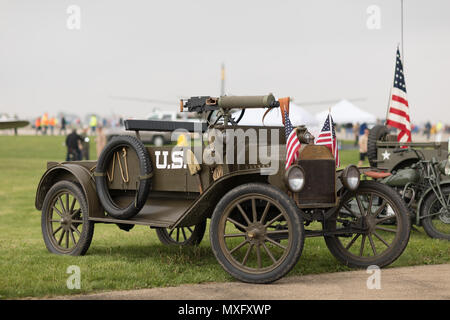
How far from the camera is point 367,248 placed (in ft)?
27.9

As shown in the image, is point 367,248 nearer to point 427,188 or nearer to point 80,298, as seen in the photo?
point 427,188

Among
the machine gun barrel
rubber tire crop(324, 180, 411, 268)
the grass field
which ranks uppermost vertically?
the machine gun barrel

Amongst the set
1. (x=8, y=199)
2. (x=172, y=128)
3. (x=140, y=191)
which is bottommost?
(x=8, y=199)

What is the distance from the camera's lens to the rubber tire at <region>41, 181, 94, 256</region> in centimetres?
775

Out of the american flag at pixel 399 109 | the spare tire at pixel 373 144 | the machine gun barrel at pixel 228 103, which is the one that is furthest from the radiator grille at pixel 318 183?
the american flag at pixel 399 109

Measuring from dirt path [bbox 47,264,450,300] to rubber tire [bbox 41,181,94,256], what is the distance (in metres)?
1.79

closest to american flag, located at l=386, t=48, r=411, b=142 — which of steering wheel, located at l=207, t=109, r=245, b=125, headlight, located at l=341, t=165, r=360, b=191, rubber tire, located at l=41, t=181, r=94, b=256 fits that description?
headlight, located at l=341, t=165, r=360, b=191

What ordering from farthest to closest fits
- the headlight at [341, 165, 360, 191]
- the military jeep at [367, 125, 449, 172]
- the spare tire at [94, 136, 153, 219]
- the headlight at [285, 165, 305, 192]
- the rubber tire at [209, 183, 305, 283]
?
the military jeep at [367, 125, 449, 172] → the spare tire at [94, 136, 153, 219] → the headlight at [341, 165, 360, 191] → the headlight at [285, 165, 305, 192] → the rubber tire at [209, 183, 305, 283]

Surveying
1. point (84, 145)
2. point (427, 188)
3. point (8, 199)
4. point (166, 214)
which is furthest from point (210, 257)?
point (84, 145)

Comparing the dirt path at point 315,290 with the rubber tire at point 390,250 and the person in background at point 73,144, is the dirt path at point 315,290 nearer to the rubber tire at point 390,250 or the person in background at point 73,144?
the rubber tire at point 390,250

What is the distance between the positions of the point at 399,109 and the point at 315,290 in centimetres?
776

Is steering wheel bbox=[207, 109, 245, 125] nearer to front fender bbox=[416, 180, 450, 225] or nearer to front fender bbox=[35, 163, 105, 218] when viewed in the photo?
front fender bbox=[35, 163, 105, 218]

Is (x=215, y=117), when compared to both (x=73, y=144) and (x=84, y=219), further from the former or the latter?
(x=73, y=144)

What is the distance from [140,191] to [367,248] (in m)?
3.09
